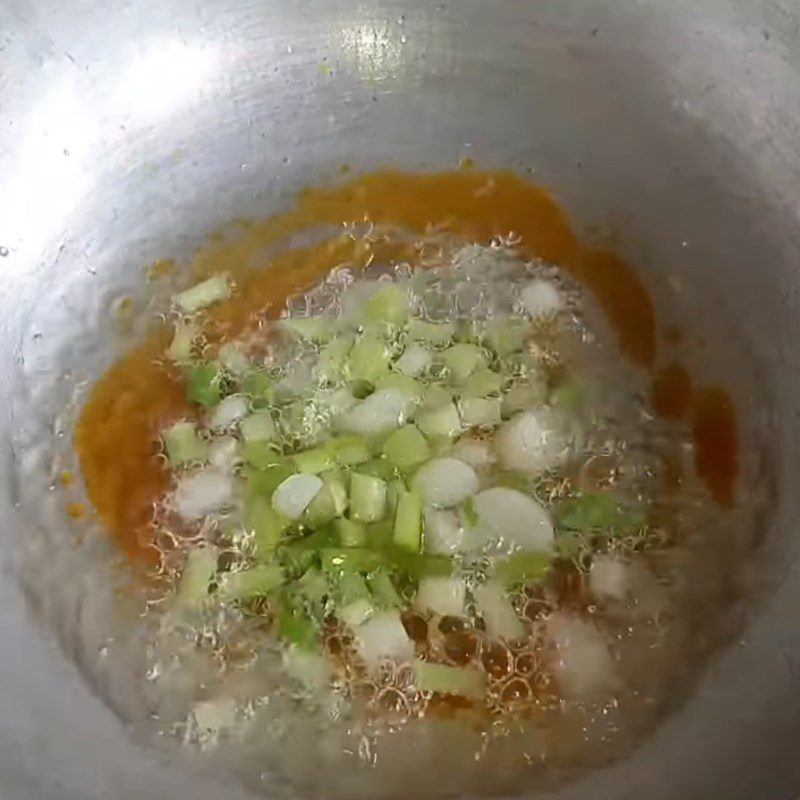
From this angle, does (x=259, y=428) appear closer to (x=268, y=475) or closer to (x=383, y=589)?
(x=268, y=475)

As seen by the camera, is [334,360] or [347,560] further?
[334,360]

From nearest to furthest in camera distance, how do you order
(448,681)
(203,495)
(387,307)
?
1. (448,681)
2. (203,495)
3. (387,307)

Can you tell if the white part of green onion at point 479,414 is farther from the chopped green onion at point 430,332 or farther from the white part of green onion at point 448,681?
the white part of green onion at point 448,681

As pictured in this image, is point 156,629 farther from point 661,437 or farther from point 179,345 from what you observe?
point 661,437

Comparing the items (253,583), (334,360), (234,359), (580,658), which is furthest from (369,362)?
(580,658)

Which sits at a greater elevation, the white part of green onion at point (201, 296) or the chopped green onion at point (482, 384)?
the chopped green onion at point (482, 384)

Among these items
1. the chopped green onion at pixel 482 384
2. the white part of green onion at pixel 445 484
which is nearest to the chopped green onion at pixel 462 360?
the chopped green onion at pixel 482 384
